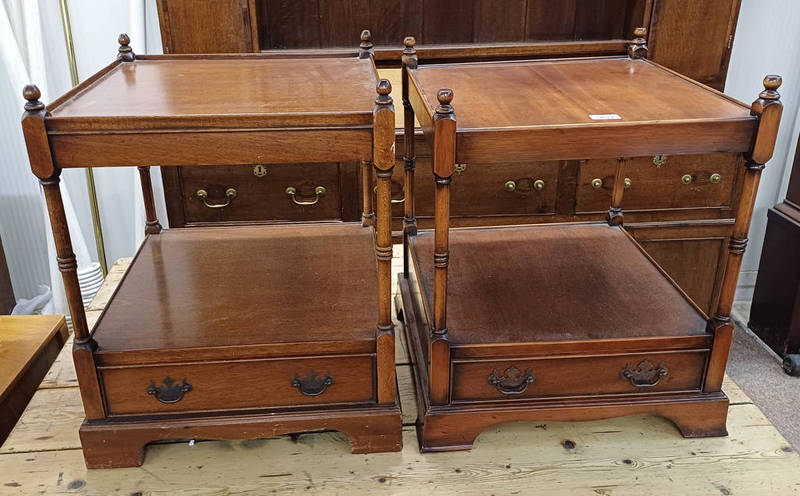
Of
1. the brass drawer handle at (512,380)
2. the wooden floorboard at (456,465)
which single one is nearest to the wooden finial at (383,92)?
the brass drawer handle at (512,380)

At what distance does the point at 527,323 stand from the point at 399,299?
48 centimetres

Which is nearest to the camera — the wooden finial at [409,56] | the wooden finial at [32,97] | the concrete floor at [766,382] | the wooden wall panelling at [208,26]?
the wooden finial at [32,97]

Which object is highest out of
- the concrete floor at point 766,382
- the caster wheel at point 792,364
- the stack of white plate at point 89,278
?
the stack of white plate at point 89,278

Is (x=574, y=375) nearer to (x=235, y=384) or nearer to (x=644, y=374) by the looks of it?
(x=644, y=374)

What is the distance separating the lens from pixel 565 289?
1492 mm

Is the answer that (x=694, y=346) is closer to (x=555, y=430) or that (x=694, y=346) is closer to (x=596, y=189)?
(x=555, y=430)

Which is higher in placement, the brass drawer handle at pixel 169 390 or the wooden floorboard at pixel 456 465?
the brass drawer handle at pixel 169 390

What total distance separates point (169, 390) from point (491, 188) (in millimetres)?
1321

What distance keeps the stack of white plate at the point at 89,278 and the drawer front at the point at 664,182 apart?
5.81 ft

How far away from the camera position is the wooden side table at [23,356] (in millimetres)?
1758

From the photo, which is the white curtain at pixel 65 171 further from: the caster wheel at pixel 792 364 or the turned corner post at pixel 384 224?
the caster wheel at pixel 792 364

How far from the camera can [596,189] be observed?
2.37 metres

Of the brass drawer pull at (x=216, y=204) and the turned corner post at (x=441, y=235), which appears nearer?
the turned corner post at (x=441, y=235)

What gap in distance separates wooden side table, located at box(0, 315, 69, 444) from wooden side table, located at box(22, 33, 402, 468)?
503 millimetres
